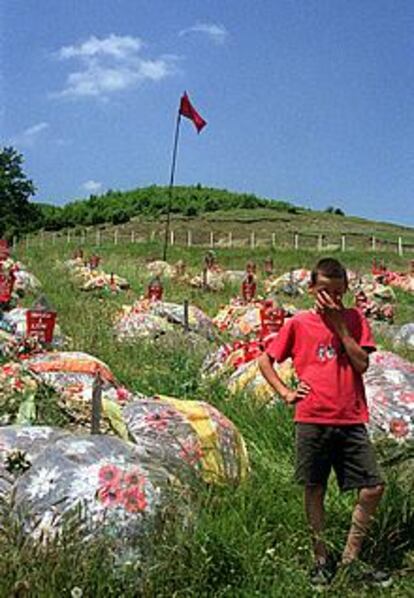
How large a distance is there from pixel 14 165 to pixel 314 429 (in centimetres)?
6608

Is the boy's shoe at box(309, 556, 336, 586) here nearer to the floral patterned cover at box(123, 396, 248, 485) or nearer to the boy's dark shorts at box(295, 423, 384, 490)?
the boy's dark shorts at box(295, 423, 384, 490)

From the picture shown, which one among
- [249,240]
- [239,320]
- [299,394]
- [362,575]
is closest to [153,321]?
[239,320]

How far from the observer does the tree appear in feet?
211

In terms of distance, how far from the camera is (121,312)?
11.9 m

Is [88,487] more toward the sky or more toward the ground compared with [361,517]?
more toward the sky

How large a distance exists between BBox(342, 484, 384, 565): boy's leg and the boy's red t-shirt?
0.30 meters

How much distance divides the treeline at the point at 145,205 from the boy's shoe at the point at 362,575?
155 ft

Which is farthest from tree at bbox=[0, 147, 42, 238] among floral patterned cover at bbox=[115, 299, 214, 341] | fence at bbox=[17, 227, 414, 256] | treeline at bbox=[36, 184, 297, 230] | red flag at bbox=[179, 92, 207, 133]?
floral patterned cover at bbox=[115, 299, 214, 341]

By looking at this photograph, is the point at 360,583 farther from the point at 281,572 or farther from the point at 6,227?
the point at 6,227

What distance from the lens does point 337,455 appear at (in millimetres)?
3949

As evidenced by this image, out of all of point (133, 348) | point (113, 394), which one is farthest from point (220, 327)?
point (113, 394)

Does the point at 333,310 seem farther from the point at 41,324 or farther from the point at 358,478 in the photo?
the point at 41,324

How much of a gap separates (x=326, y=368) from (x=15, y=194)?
211 feet

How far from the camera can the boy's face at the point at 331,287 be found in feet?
13.0
